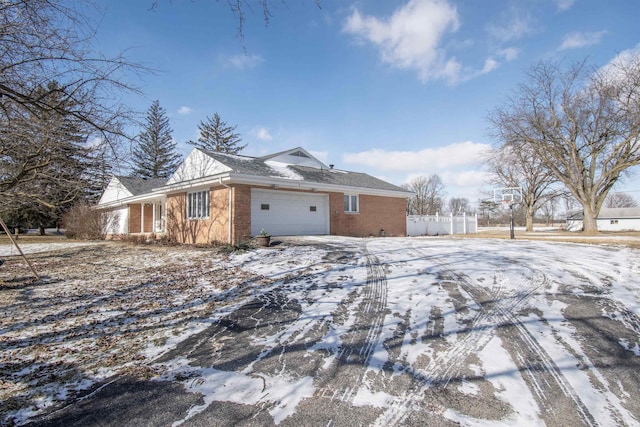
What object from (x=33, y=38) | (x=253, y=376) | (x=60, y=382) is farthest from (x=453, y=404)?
(x=33, y=38)

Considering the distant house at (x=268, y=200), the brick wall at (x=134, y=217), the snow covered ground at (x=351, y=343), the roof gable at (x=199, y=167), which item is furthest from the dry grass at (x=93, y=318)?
the brick wall at (x=134, y=217)

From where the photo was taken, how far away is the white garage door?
1359 cm

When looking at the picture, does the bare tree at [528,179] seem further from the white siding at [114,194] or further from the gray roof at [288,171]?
the white siding at [114,194]

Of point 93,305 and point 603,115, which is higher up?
point 603,115

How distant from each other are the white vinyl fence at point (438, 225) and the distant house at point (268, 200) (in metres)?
2.91

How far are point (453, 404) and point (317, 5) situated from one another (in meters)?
3.91

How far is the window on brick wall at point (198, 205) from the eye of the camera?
47.1 feet

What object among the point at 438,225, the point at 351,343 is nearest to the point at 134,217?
the point at 438,225

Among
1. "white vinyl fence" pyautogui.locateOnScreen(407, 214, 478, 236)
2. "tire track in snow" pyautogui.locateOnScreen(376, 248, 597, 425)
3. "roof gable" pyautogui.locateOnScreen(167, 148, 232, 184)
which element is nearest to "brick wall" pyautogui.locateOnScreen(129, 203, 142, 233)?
"roof gable" pyautogui.locateOnScreen(167, 148, 232, 184)

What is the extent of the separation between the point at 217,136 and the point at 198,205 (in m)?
34.2

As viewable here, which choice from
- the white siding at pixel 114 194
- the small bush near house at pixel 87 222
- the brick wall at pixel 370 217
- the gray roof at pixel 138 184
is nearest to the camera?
the brick wall at pixel 370 217

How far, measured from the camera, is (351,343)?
395 cm

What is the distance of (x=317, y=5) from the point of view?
3398 millimetres

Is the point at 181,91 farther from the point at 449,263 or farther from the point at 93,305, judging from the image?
the point at 449,263
